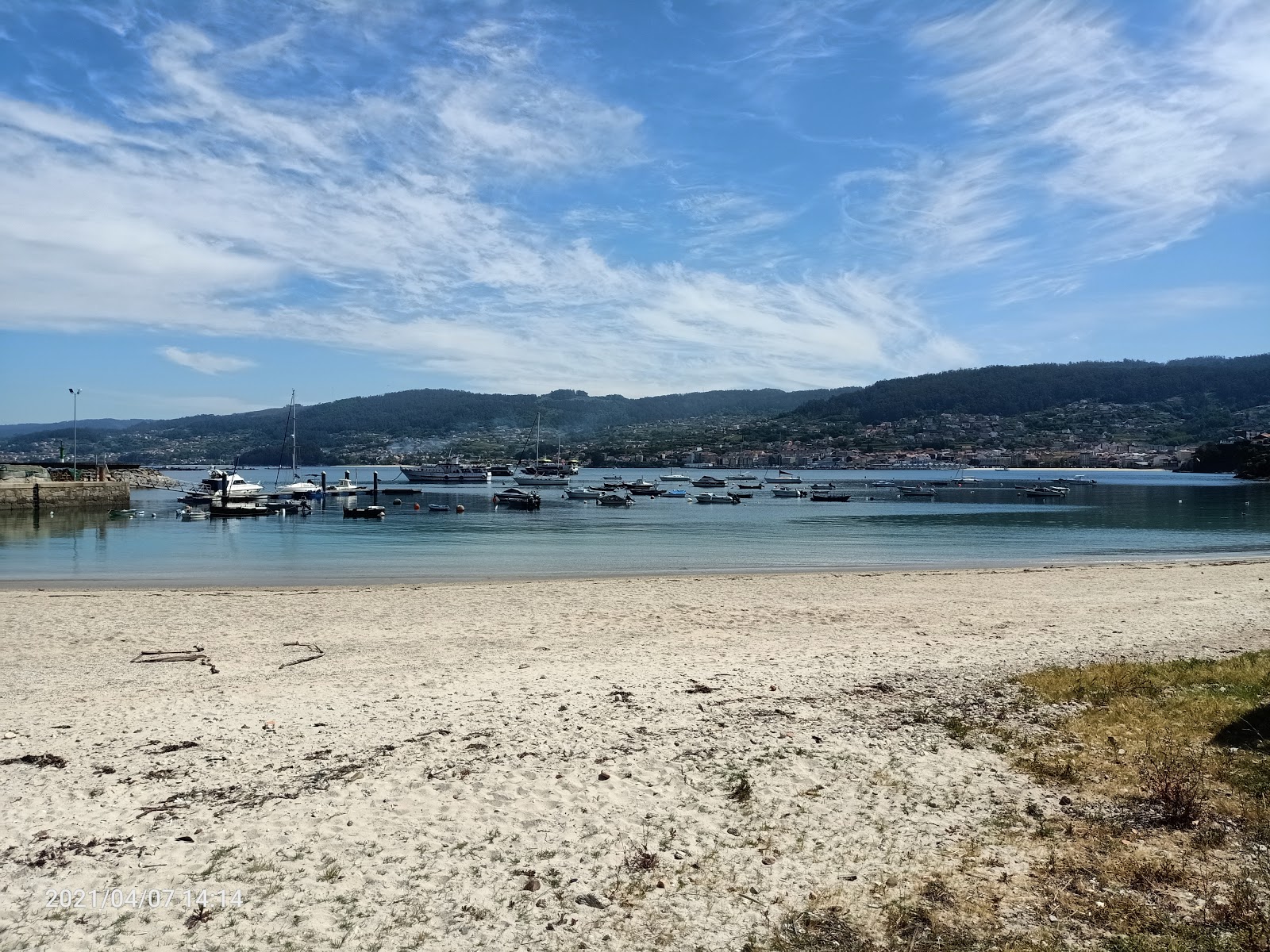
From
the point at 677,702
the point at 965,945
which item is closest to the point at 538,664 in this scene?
the point at 677,702

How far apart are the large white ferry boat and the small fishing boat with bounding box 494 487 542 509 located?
60.2m

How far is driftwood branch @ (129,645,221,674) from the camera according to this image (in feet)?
44.1

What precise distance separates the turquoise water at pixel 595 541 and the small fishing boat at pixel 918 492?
25.0m

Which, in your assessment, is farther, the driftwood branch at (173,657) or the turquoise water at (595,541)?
the turquoise water at (595,541)

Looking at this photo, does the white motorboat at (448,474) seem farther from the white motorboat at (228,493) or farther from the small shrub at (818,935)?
the small shrub at (818,935)

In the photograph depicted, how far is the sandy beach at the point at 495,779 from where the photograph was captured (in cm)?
551

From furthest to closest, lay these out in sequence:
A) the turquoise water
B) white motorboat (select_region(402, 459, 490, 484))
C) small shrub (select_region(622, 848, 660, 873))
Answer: white motorboat (select_region(402, 459, 490, 484)) < the turquoise water < small shrub (select_region(622, 848, 660, 873))

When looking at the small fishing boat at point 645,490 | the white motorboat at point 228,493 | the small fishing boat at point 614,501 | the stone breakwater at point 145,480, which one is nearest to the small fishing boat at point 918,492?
the small fishing boat at point 645,490

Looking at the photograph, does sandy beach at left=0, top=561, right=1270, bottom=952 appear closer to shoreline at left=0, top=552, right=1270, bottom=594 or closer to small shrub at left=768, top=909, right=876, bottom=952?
small shrub at left=768, top=909, right=876, bottom=952

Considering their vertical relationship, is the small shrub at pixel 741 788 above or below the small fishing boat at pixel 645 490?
above

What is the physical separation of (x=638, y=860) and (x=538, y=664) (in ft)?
23.4

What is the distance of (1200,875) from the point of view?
5.62 metres

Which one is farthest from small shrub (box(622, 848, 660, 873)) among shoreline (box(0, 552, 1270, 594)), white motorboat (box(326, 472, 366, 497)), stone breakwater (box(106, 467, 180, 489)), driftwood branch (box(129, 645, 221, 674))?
stone breakwater (box(106, 467, 180, 489))

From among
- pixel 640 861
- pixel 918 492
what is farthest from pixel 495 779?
pixel 918 492
